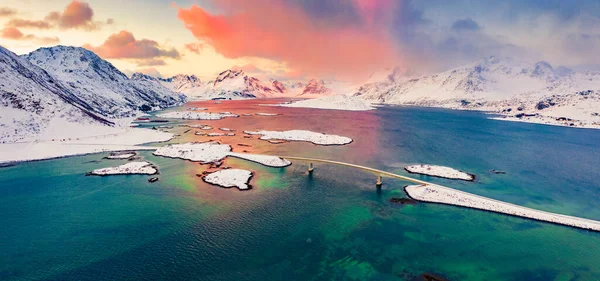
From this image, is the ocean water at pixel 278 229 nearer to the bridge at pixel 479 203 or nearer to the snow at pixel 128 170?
the bridge at pixel 479 203

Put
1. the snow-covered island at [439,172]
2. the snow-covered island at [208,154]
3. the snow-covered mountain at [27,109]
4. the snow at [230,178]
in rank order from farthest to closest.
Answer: the snow-covered mountain at [27,109], the snow-covered island at [208,154], the snow-covered island at [439,172], the snow at [230,178]

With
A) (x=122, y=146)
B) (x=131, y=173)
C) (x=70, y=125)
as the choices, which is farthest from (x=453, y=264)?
(x=70, y=125)

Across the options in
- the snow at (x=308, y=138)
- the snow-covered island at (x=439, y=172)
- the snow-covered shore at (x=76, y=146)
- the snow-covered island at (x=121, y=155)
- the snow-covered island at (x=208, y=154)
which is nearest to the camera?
the snow-covered island at (x=439, y=172)

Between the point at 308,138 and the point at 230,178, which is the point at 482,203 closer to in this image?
the point at 230,178

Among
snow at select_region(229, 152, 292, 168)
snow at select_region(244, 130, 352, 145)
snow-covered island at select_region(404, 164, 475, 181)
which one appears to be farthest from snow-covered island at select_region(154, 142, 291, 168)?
snow-covered island at select_region(404, 164, 475, 181)

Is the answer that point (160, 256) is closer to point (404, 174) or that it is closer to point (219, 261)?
point (219, 261)

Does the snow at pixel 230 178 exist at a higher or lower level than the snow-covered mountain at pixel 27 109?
lower

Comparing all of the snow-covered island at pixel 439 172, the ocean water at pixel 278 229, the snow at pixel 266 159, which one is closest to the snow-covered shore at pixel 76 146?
the ocean water at pixel 278 229
